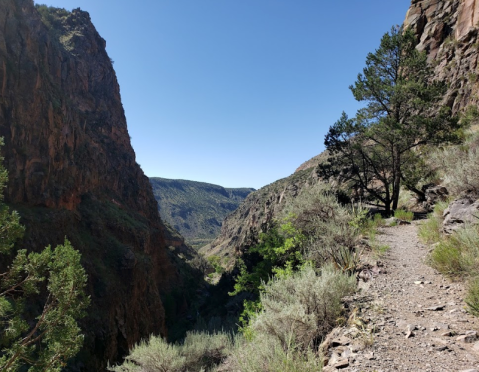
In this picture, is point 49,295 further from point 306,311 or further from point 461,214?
point 461,214

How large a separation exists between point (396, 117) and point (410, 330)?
13130 millimetres

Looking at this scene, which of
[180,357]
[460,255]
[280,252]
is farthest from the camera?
[180,357]

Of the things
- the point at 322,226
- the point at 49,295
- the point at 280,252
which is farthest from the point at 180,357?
the point at 322,226

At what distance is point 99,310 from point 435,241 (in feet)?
78.2

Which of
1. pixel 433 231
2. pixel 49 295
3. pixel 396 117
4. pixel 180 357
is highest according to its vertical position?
pixel 396 117

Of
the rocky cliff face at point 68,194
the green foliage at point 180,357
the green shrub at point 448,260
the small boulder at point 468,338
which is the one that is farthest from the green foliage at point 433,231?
the rocky cliff face at point 68,194

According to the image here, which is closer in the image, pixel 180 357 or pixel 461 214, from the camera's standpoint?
pixel 461 214

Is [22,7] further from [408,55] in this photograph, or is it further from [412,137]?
[412,137]

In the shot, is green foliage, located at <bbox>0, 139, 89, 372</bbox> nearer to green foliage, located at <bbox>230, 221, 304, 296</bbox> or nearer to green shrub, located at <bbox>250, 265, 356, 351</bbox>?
green foliage, located at <bbox>230, 221, 304, 296</bbox>

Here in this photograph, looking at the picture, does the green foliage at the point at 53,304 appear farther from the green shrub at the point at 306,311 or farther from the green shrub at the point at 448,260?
the green shrub at the point at 448,260

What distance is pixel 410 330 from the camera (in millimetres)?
3186

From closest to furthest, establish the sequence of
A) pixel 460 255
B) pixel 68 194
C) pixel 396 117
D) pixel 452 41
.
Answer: pixel 460 255, pixel 396 117, pixel 452 41, pixel 68 194

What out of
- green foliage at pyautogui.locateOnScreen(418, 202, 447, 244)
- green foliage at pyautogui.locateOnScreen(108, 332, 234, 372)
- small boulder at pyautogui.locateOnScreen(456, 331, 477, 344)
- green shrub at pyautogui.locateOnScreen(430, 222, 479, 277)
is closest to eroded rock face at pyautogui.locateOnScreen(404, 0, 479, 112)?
green foliage at pyautogui.locateOnScreen(418, 202, 447, 244)

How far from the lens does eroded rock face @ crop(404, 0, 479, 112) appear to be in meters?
17.4
